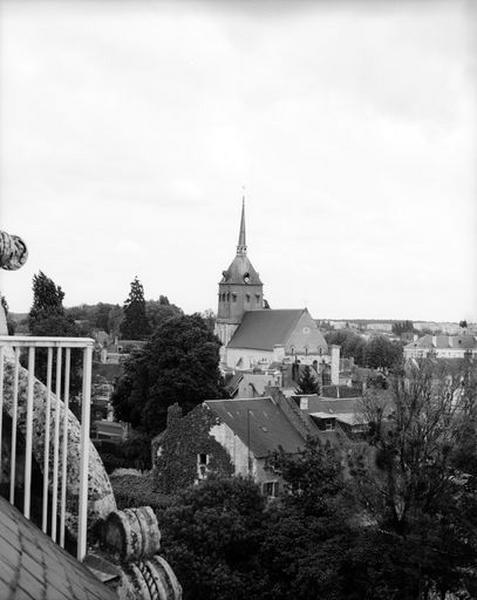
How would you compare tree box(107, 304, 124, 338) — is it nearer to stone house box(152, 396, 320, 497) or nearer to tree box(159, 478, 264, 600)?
stone house box(152, 396, 320, 497)

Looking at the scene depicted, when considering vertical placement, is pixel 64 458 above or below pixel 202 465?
above

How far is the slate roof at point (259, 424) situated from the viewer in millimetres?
25766

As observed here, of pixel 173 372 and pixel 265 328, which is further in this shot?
pixel 265 328

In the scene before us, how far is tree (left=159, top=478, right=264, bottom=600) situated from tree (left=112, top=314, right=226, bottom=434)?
60.8 feet

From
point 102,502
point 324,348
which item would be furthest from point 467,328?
point 102,502

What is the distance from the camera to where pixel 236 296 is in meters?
74.4

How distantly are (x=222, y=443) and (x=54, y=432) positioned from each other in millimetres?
22607

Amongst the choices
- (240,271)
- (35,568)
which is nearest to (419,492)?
(35,568)

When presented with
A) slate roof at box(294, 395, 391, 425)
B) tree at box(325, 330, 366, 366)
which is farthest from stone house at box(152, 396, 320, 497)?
tree at box(325, 330, 366, 366)

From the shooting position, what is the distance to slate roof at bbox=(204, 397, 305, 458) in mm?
25766

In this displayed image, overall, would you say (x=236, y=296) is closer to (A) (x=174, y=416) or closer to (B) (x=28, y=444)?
(A) (x=174, y=416)

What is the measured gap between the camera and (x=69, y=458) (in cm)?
369

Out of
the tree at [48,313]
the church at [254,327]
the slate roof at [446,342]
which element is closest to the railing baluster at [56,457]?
the tree at [48,313]

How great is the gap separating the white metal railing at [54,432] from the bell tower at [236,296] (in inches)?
2789
